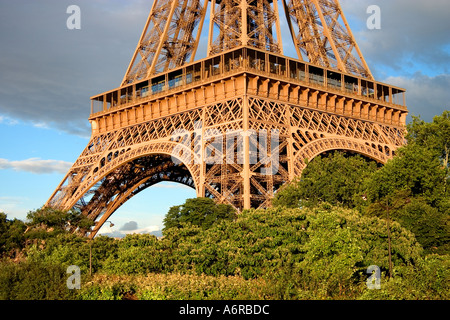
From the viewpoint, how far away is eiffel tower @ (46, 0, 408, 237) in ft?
138

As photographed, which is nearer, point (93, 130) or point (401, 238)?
point (401, 238)

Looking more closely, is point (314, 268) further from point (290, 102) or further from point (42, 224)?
point (42, 224)

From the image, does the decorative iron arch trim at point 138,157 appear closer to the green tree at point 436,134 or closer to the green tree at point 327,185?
the green tree at point 327,185

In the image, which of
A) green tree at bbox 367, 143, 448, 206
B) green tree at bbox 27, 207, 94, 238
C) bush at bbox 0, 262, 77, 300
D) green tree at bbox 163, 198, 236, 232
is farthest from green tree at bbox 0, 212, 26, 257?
green tree at bbox 367, 143, 448, 206

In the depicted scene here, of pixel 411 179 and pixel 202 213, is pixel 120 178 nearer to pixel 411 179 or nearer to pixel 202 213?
pixel 202 213

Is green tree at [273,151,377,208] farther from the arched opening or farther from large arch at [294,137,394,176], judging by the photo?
the arched opening

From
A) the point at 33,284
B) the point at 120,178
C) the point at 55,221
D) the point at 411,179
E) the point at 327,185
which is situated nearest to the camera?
the point at 33,284

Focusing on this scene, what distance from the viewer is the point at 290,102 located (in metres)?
45.7

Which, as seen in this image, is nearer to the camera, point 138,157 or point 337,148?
point 337,148

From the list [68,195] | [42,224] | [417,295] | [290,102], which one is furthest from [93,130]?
[417,295]

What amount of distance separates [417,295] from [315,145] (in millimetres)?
21945

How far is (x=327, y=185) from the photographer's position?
41156 mm

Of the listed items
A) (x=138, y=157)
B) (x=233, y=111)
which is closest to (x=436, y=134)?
(x=233, y=111)

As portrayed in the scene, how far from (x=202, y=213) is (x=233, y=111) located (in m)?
7.82
